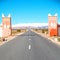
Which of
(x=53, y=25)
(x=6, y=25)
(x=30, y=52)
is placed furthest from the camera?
(x=6, y=25)

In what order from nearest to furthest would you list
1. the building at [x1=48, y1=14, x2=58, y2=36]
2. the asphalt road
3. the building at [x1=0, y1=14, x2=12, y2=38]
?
the asphalt road < the building at [x1=48, y1=14, x2=58, y2=36] < the building at [x1=0, y1=14, x2=12, y2=38]

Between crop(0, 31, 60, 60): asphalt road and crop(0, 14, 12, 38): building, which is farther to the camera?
crop(0, 14, 12, 38): building

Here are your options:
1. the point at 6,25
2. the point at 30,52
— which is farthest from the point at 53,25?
the point at 30,52

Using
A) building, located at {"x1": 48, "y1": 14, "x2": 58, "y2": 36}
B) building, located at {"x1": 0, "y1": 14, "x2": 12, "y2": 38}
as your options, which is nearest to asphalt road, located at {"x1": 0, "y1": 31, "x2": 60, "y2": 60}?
building, located at {"x1": 48, "y1": 14, "x2": 58, "y2": 36}

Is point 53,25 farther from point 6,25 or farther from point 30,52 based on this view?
point 30,52

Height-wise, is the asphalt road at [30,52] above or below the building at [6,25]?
below

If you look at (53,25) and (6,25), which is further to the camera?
(6,25)

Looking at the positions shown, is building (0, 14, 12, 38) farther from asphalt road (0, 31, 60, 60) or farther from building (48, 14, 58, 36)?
asphalt road (0, 31, 60, 60)

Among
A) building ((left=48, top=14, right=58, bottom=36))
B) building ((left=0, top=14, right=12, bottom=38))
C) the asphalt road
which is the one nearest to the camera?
the asphalt road

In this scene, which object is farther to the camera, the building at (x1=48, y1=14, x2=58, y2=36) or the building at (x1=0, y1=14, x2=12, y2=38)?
the building at (x1=0, y1=14, x2=12, y2=38)

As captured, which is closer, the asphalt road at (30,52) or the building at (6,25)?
the asphalt road at (30,52)

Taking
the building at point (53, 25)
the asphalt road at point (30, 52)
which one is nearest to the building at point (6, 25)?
the building at point (53, 25)

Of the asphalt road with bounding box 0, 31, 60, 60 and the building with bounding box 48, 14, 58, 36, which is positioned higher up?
the building with bounding box 48, 14, 58, 36

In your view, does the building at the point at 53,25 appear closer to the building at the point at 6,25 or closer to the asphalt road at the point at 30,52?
the building at the point at 6,25
